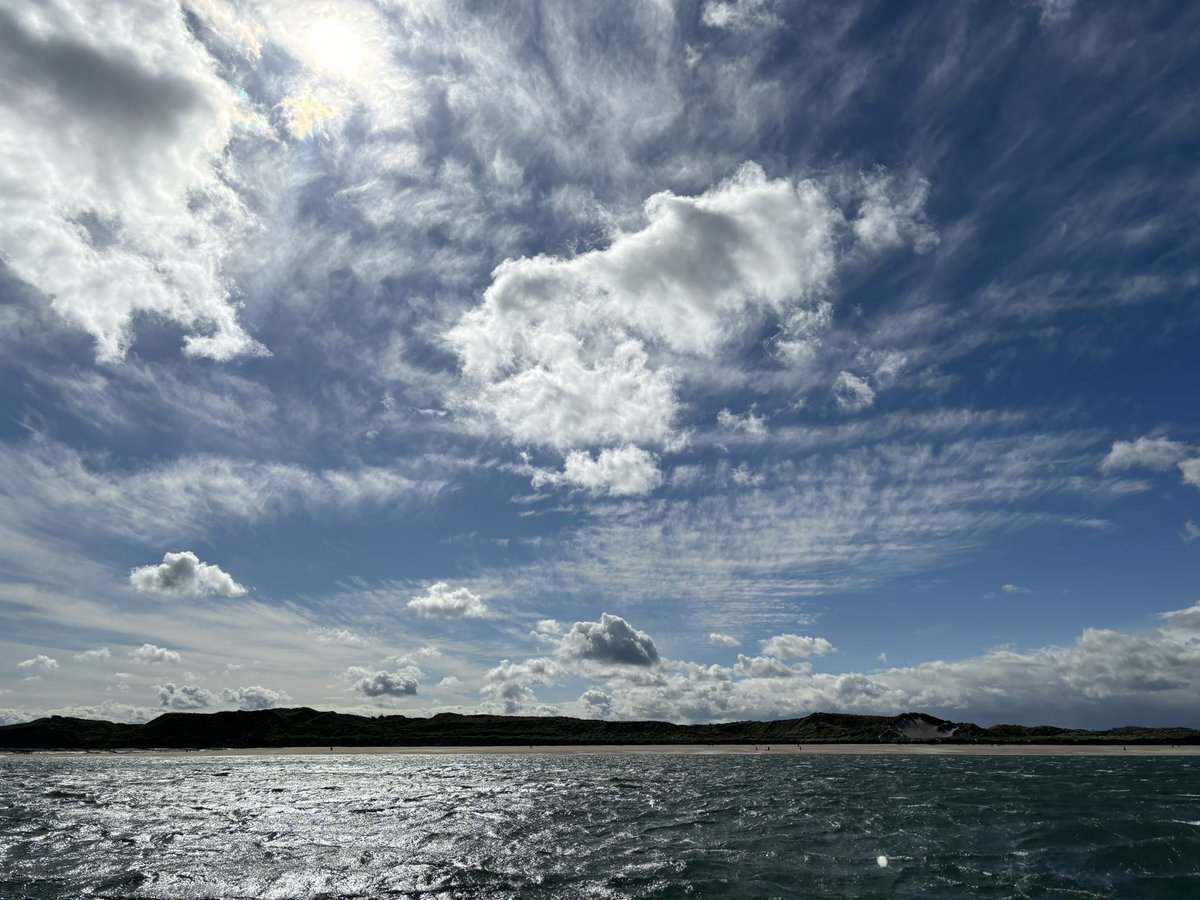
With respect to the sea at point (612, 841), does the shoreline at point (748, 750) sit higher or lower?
higher

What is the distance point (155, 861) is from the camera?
33094 mm

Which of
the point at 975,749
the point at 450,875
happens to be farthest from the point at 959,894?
the point at 975,749

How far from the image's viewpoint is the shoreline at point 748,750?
146 metres

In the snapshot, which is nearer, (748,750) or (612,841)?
(612,841)

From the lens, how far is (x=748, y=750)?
166 m

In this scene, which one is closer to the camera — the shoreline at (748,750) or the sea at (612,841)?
the sea at (612,841)

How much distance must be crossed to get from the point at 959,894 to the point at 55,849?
43157 millimetres

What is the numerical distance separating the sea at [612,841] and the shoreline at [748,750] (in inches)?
3434

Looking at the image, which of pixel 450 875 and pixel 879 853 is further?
pixel 879 853

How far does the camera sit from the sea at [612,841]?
27531mm

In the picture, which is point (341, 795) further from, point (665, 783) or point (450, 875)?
point (450, 875)

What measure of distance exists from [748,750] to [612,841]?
14292cm

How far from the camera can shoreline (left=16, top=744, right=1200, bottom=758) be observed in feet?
480

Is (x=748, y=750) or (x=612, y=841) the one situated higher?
(x=748, y=750)
